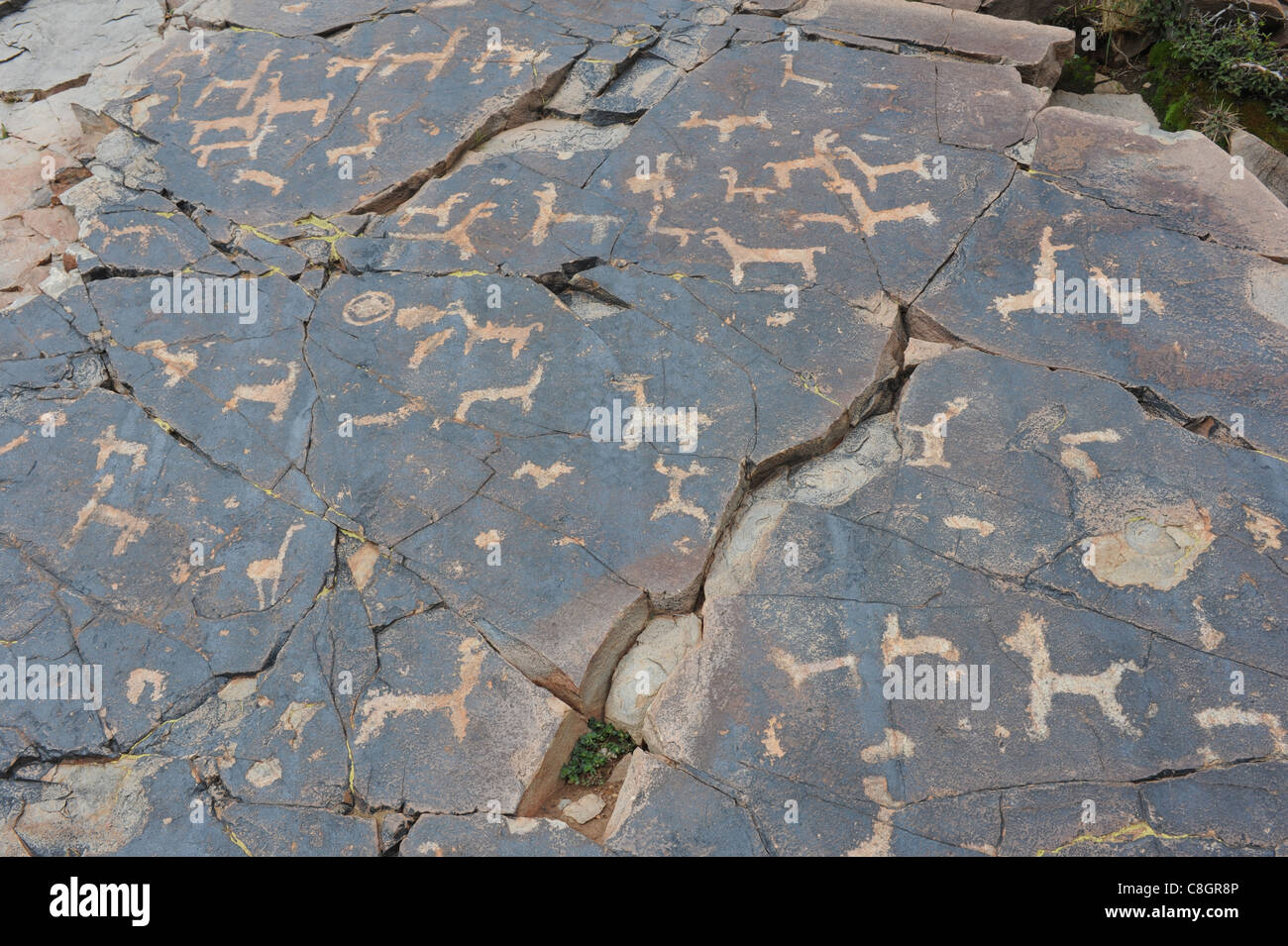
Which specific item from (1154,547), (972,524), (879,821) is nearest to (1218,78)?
(1154,547)

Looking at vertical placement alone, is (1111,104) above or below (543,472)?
above

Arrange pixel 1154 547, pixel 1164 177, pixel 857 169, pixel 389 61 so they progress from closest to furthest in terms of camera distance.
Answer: pixel 1154 547
pixel 1164 177
pixel 857 169
pixel 389 61

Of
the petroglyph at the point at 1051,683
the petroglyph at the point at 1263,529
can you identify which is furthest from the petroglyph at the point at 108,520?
the petroglyph at the point at 1263,529

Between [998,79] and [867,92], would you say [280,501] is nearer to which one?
[867,92]

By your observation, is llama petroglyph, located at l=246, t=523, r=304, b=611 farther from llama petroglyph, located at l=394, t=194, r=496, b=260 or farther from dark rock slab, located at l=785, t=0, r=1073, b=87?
dark rock slab, located at l=785, t=0, r=1073, b=87

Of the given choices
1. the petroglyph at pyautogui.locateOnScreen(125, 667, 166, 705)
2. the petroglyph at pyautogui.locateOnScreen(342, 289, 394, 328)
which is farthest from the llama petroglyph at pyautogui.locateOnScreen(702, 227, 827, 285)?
the petroglyph at pyautogui.locateOnScreen(125, 667, 166, 705)

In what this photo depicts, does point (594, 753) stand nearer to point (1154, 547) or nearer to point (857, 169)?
point (1154, 547)
